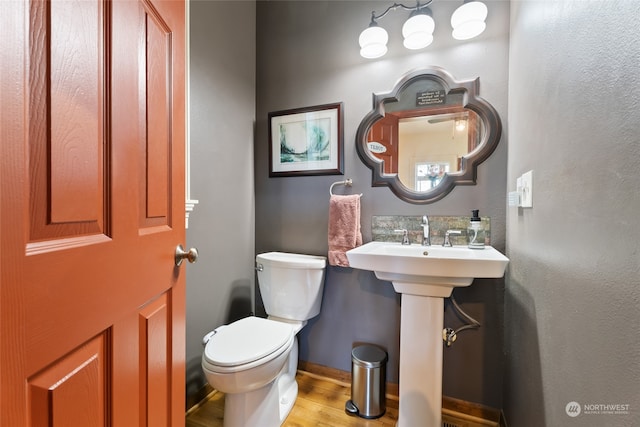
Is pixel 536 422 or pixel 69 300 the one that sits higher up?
pixel 69 300

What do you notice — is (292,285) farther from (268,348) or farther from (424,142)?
(424,142)

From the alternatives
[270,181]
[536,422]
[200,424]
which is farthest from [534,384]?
[270,181]

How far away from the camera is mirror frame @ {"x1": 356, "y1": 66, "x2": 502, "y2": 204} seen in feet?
4.53

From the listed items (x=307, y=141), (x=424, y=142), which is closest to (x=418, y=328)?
(x=424, y=142)

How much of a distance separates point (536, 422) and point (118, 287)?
4.06 ft

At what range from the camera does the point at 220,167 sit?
63.8 inches

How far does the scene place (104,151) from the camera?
50 cm

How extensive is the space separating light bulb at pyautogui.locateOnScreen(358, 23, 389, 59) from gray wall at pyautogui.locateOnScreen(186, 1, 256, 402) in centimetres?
82

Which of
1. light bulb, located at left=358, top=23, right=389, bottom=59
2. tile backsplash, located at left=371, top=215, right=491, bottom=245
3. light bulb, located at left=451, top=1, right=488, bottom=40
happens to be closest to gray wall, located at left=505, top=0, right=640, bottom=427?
light bulb, located at left=451, top=1, right=488, bottom=40

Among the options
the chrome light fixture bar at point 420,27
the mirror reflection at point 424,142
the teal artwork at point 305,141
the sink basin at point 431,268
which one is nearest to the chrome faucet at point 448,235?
the sink basin at point 431,268

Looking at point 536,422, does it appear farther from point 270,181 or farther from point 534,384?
point 270,181

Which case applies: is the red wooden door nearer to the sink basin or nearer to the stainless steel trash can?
the sink basin

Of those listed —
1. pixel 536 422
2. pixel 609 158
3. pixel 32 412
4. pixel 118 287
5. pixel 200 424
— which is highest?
pixel 609 158

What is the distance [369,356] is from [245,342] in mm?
705
